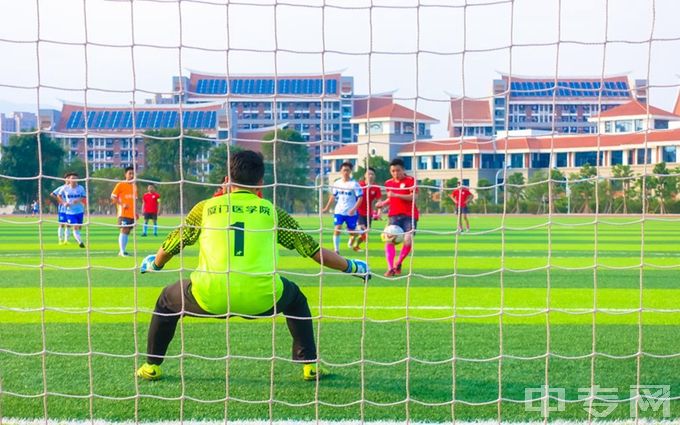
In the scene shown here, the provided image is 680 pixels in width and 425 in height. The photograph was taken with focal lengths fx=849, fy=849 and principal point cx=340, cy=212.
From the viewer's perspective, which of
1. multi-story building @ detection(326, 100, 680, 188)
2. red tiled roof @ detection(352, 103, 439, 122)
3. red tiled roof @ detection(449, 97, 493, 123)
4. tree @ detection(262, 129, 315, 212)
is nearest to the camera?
red tiled roof @ detection(449, 97, 493, 123)

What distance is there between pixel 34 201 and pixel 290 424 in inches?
922

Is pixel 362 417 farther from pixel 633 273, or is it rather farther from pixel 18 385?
pixel 633 273

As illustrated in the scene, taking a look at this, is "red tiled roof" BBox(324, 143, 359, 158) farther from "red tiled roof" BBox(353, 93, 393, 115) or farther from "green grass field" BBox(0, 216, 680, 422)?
"green grass field" BBox(0, 216, 680, 422)

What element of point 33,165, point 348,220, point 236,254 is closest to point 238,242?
point 236,254

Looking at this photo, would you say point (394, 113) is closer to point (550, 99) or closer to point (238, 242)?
point (238, 242)

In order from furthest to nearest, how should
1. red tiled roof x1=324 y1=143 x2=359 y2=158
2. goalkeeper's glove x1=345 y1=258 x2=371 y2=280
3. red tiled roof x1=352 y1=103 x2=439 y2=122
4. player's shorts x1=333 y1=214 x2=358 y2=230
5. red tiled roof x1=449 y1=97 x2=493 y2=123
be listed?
player's shorts x1=333 y1=214 x2=358 y2=230, red tiled roof x1=324 y1=143 x2=359 y2=158, red tiled roof x1=352 y1=103 x2=439 y2=122, red tiled roof x1=449 y1=97 x2=493 y2=123, goalkeeper's glove x1=345 y1=258 x2=371 y2=280

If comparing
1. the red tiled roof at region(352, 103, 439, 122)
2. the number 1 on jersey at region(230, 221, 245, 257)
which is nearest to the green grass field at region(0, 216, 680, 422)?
the number 1 on jersey at region(230, 221, 245, 257)

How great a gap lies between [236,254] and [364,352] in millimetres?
1688

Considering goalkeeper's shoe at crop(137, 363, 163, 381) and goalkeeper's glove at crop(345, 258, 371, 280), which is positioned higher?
goalkeeper's glove at crop(345, 258, 371, 280)

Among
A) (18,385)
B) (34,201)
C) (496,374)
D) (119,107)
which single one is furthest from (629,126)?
(34,201)

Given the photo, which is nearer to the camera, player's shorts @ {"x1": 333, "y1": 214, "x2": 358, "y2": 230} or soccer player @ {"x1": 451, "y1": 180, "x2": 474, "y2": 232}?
soccer player @ {"x1": 451, "y1": 180, "x2": 474, "y2": 232}

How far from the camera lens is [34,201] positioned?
25.7 m

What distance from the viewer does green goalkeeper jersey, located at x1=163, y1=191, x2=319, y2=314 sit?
14.8 ft

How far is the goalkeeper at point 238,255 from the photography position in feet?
14.9
